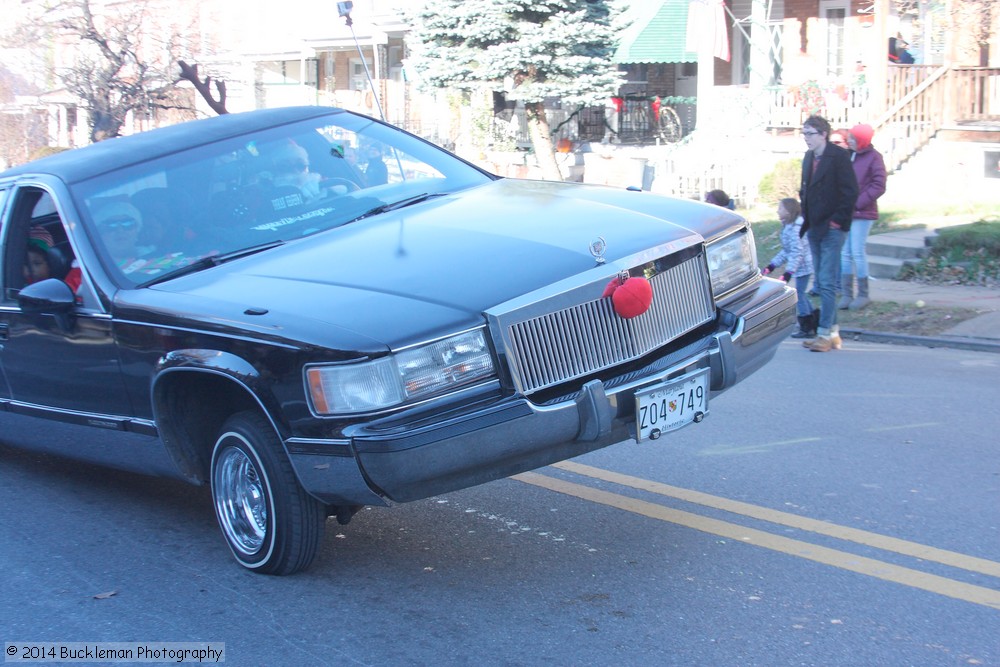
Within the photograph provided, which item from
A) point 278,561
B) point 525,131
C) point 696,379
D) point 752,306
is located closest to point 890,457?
point 752,306

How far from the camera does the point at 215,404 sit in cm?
466

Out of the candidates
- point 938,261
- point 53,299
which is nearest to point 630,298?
point 53,299

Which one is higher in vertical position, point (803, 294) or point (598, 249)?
point (598, 249)

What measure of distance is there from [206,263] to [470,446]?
1662 mm

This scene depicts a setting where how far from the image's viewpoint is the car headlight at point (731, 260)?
4.96m

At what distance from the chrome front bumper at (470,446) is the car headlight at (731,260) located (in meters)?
0.73

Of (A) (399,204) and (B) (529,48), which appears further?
(B) (529,48)

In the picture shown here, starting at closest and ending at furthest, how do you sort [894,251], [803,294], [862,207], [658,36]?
[803,294] < [862,207] < [894,251] < [658,36]

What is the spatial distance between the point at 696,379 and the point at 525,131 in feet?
76.8

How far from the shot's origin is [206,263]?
4816 mm

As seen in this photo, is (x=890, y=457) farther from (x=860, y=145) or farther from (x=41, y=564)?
(x=860, y=145)

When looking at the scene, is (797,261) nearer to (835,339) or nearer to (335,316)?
(835,339)

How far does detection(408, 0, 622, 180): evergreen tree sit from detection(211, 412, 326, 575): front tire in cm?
1744

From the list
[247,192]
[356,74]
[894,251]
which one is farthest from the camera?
[356,74]
